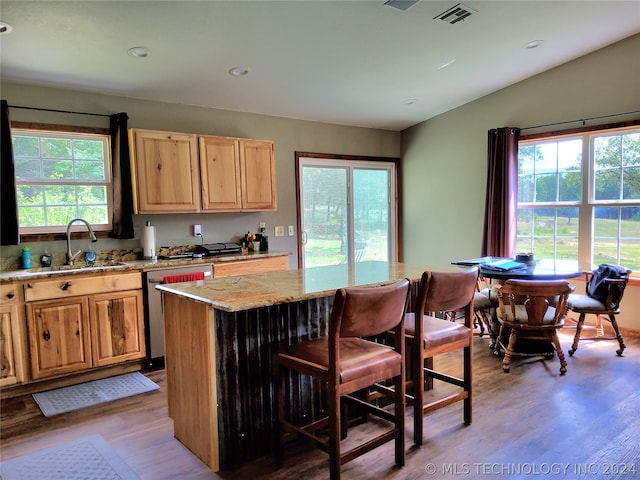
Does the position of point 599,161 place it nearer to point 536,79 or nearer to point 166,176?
point 536,79

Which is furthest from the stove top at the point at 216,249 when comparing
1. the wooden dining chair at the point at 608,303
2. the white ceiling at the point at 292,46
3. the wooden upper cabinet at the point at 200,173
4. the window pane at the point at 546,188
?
the window pane at the point at 546,188

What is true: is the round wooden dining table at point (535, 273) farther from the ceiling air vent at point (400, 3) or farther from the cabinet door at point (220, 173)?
the cabinet door at point (220, 173)

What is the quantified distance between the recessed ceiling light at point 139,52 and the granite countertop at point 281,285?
1811mm

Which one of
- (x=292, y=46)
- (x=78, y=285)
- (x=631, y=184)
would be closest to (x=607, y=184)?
(x=631, y=184)

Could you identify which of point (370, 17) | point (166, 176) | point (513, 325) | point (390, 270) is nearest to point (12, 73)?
point (166, 176)

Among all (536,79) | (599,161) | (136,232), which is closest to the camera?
(136,232)

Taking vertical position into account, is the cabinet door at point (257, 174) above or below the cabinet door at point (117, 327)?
above

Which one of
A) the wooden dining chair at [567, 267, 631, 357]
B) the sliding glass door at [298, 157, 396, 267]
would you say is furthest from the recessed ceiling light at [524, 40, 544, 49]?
the sliding glass door at [298, 157, 396, 267]

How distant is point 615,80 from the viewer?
4164 mm

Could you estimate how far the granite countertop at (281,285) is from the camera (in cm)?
195

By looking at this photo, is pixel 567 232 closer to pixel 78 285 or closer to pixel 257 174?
pixel 257 174

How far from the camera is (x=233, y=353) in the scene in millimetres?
2152

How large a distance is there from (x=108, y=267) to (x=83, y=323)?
457 mm

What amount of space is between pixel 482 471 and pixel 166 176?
3281 mm
